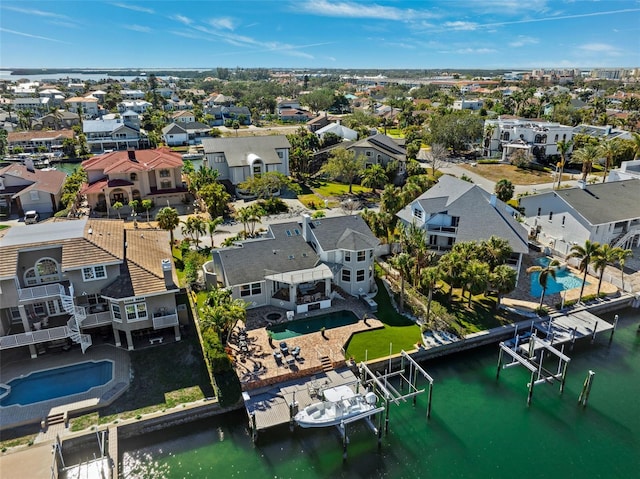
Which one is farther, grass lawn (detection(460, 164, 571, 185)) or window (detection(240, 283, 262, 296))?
grass lawn (detection(460, 164, 571, 185))

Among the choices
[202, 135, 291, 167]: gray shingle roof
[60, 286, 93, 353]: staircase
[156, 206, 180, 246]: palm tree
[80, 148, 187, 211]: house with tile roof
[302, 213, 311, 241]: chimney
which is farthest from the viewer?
[202, 135, 291, 167]: gray shingle roof

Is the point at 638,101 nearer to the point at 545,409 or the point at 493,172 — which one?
the point at 493,172

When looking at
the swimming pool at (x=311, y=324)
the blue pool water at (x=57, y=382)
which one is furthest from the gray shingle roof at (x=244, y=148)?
the blue pool water at (x=57, y=382)

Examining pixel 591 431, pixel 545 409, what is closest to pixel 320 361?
pixel 545 409


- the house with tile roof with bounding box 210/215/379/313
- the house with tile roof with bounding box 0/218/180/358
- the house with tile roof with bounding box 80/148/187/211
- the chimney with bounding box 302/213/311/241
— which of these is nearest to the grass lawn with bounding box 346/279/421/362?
the house with tile roof with bounding box 210/215/379/313

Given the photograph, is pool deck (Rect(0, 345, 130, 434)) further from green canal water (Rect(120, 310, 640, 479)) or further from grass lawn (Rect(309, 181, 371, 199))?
grass lawn (Rect(309, 181, 371, 199))

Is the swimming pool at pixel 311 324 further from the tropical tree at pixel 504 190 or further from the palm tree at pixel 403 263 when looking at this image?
the tropical tree at pixel 504 190
